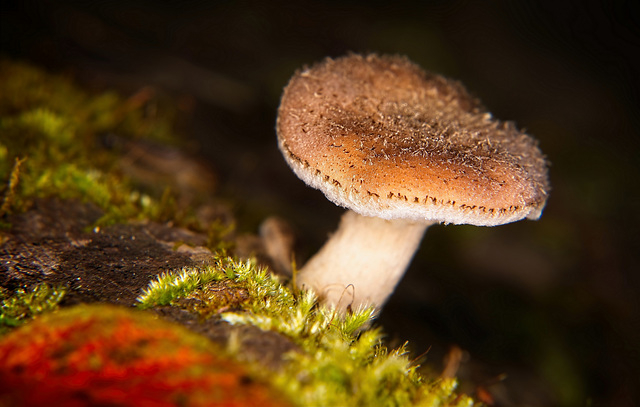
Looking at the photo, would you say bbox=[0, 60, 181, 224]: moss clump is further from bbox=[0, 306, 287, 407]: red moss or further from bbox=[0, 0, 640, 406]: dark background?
bbox=[0, 306, 287, 407]: red moss

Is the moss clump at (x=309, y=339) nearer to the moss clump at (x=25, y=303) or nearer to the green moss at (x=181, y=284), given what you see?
the green moss at (x=181, y=284)

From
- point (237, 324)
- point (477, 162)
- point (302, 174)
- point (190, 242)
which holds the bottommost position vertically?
point (190, 242)

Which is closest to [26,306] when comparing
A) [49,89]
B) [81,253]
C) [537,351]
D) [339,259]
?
[81,253]

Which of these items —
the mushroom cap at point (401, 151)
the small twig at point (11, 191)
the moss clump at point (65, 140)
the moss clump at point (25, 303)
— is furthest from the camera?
the moss clump at point (65, 140)

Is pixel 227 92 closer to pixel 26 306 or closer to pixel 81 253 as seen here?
pixel 81 253

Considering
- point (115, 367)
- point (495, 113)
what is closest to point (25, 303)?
point (115, 367)

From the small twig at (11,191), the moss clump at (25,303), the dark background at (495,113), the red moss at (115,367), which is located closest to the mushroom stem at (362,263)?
the dark background at (495,113)

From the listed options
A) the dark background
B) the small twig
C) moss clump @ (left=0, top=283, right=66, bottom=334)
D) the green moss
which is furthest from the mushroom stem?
the small twig
